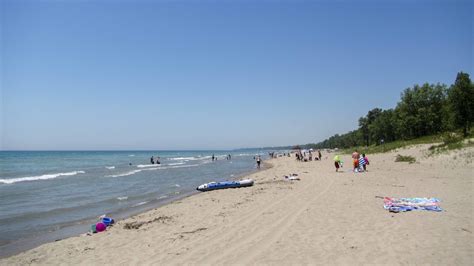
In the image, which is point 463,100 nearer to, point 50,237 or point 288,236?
point 288,236

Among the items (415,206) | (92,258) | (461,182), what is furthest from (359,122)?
(92,258)

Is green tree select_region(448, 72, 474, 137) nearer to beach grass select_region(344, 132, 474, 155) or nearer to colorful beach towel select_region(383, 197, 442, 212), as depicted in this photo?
beach grass select_region(344, 132, 474, 155)

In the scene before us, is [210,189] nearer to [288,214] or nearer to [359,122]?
[288,214]

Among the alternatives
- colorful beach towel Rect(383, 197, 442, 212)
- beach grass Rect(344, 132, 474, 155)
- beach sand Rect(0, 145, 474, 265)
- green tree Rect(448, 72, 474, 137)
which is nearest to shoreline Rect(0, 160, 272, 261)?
beach sand Rect(0, 145, 474, 265)

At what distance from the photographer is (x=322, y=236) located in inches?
323

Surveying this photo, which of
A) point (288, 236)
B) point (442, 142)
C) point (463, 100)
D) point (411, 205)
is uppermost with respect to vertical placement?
point (463, 100)

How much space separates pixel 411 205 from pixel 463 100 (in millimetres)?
41788

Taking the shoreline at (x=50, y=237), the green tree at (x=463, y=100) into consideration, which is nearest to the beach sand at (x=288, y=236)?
the shoreline at (x=50, y=237)

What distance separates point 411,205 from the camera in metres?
11.0

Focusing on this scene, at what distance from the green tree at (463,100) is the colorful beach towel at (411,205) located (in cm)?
3945

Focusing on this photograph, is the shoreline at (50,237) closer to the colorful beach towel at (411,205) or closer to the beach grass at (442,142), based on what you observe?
the colorful beach towel at (411,205)

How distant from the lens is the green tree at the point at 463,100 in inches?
1729

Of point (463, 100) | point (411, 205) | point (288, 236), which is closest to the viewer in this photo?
point (288, 236)

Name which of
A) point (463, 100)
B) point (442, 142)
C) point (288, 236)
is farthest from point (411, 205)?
point (463, 100)
